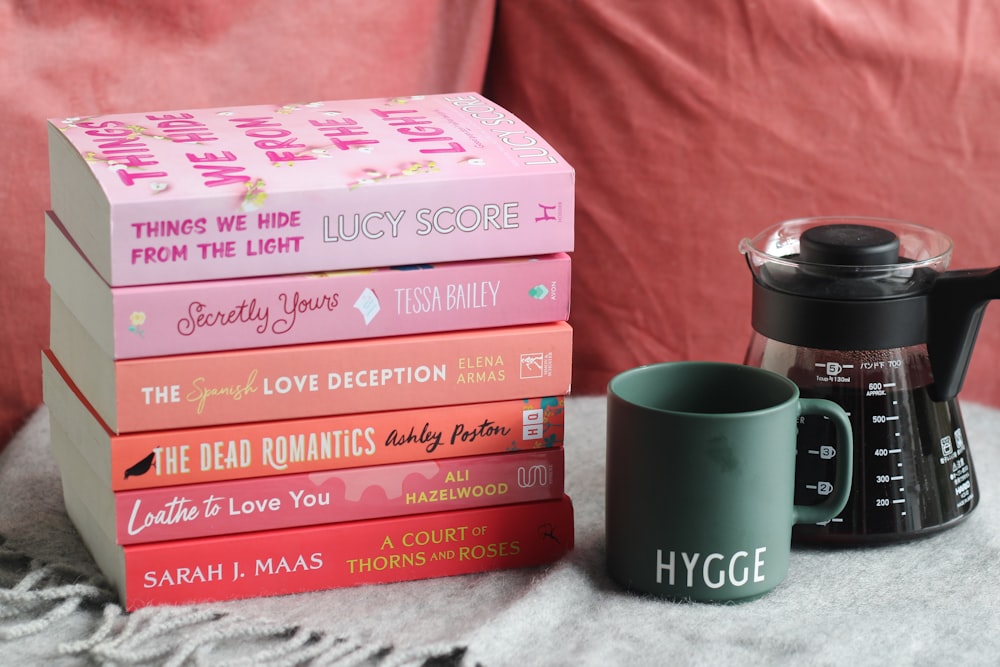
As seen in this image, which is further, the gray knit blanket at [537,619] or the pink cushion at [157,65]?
the pink cushion at [157,65]

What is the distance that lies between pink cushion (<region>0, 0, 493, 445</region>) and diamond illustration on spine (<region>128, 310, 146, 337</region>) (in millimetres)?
378

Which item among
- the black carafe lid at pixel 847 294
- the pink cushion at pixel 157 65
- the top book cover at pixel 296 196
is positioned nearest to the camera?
the top book cover at pixel 296 196

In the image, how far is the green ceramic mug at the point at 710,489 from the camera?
2.22 ft

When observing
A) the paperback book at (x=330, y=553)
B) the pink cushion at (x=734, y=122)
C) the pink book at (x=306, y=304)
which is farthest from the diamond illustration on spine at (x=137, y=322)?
the pink cushion at (x=734, y=122)

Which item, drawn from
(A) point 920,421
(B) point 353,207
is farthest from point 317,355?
(A) point 920,421

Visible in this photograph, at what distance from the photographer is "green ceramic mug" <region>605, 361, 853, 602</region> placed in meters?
0.68

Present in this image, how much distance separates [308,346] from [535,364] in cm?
13

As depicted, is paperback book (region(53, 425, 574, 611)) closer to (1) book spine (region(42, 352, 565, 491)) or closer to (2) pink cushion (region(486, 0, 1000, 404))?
(1) book spine (region(42, 352, 565, 491))

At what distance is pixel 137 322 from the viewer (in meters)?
0.64

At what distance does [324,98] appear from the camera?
3.42 ft

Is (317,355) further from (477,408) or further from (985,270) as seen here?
(985,270)

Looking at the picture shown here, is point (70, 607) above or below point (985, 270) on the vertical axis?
below

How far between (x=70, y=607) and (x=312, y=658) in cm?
15

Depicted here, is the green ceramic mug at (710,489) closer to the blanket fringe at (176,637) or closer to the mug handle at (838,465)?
the mug handle at (838,465)
